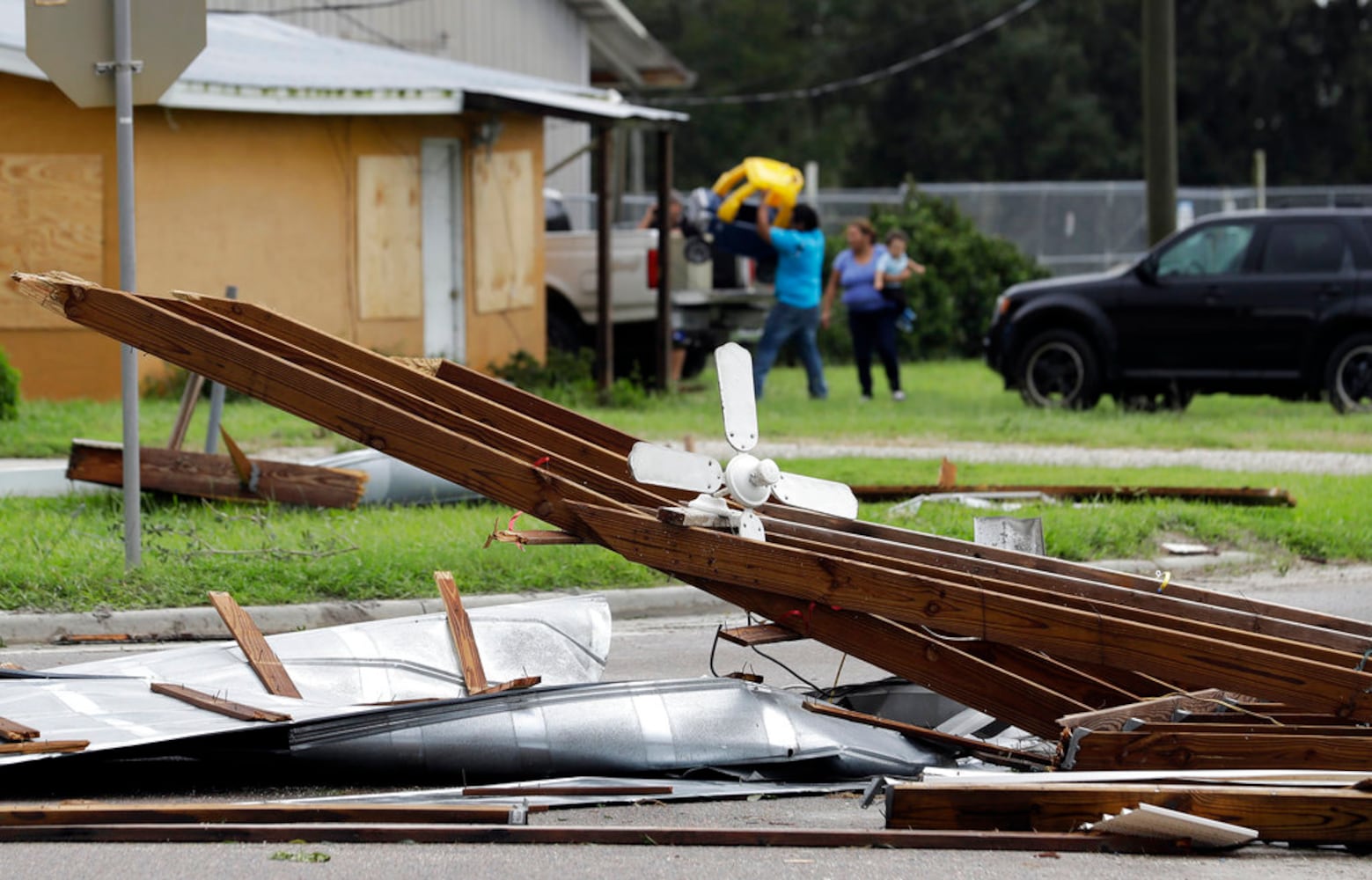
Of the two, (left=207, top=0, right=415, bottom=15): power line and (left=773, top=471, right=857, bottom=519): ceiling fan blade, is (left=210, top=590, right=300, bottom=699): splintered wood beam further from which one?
(left=207, top=0, right=415, bottom=15): power line

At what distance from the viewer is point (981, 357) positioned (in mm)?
28281

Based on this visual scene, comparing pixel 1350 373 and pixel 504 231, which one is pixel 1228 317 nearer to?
pixel 1350 373

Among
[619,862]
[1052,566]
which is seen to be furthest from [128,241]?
[619,862]

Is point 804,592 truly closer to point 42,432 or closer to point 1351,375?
point 42,432

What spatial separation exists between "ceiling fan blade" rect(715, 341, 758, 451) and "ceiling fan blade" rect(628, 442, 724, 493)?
11 centimetres

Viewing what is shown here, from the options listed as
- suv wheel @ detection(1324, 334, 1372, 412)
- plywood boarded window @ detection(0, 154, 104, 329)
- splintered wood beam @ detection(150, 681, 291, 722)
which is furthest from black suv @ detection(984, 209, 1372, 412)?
splintered wood beam @ detection(150, 681, 291, 722)

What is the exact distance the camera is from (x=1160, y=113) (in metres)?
20.7

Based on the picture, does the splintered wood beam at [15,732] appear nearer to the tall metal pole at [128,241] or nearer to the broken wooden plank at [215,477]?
the tall metal pole at [128,241]

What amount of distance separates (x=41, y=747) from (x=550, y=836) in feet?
4.96

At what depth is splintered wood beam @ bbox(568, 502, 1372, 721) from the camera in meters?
5.10

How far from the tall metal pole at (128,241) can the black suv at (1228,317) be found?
11537mm

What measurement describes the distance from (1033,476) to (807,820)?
727cm

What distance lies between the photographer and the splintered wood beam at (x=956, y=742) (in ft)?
18.0

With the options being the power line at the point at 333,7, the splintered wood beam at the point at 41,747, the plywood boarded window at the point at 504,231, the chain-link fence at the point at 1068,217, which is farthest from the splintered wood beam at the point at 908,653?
the chain-link fence at the point at 1068,217
